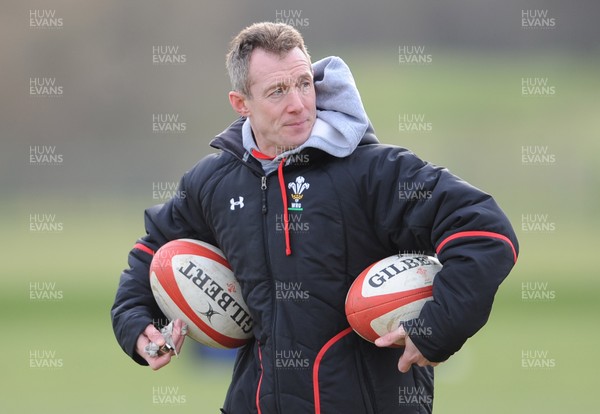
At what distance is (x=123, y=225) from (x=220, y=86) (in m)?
A: 3.01

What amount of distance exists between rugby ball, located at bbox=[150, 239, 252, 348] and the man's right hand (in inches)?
1.8

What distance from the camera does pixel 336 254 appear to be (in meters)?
2.78

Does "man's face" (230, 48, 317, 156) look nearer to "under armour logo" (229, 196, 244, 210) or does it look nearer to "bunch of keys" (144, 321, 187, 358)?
"under armour logo" (229, 196, 244, 210)

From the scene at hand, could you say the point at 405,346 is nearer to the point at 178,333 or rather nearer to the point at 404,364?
the point at 404,364

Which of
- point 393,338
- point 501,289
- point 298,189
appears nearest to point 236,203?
point 298,189

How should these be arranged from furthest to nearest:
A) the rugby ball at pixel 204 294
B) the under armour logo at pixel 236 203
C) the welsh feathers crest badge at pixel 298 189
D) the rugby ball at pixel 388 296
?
the rugby ball at pixel 204 294 → the under armour logo at pixel 236 203 → the welsh feathers crest badge at pixel 298 189 → the rugby ball at pixel 388 296

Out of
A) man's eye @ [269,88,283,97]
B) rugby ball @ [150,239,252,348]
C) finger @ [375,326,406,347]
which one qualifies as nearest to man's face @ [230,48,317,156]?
man's eye @ [269,88,283,97]

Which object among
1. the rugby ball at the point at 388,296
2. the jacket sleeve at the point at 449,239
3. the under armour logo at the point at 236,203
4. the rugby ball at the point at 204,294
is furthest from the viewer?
the rugby ball at the point at 204,294

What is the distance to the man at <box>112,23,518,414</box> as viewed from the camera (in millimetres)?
2600

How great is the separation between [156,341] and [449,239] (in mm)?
1032

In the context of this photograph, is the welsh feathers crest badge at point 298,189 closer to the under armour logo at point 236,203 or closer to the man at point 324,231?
the man at point 324,231

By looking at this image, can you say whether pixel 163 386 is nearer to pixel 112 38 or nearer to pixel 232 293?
pixel 232 293

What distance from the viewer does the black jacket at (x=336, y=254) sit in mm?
2598

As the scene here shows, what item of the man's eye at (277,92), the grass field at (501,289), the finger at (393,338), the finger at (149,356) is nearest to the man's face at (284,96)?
the man's eye at (277,92)
